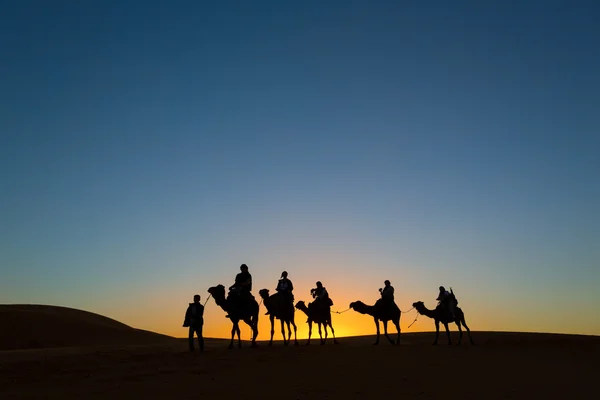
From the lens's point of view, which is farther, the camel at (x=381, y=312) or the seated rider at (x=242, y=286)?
the camel at (x=381, y=312)

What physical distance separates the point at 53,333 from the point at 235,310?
24.3 meters

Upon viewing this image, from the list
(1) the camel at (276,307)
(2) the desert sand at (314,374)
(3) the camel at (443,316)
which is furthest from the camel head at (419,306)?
(1) the camel at (276,307)

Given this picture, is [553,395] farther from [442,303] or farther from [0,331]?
[0,331]

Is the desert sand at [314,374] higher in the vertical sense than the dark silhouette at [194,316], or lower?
lower

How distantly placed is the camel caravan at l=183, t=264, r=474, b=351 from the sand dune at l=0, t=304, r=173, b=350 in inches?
697

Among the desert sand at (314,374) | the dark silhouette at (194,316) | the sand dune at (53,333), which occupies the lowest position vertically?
the desert sand at (314,374)

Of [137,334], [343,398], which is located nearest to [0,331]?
[137,334]

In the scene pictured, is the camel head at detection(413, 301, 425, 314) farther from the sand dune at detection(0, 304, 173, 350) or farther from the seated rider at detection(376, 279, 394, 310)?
the sand dune at detection(0, 304, 173, 350)

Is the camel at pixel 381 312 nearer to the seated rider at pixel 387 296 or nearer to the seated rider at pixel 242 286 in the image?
the seated rider at pixel 387 296

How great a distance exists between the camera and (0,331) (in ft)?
131

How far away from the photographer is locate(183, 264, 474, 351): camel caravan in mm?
21594

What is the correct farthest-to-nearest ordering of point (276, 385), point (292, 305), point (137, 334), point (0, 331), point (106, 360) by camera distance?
point (137, 334) < point (0, 331) < point (292, 305) < point (106, 360) < point (276, 385)

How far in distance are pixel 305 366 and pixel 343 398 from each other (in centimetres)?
404

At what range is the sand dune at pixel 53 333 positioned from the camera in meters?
38.4
